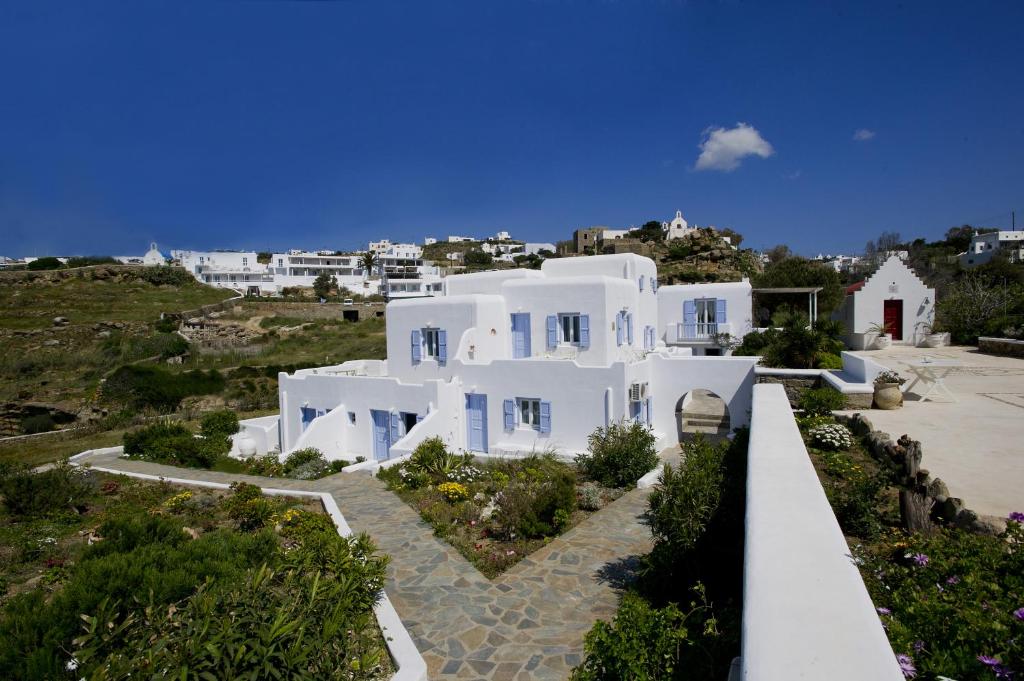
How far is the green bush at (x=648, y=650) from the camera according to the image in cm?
389

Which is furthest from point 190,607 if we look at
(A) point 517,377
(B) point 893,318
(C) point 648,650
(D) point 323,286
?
(D) point 323,286

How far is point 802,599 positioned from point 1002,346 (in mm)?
24655

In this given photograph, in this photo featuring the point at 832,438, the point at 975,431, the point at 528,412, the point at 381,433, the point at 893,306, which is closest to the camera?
the point at 832,438

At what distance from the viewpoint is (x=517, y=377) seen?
17625 mm

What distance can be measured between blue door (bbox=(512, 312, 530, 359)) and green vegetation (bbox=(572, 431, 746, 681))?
1131 cm

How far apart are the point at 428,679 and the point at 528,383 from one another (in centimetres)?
1222

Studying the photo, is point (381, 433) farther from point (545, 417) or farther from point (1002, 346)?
point (1002, 346)

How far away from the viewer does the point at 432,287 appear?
78.9 metres

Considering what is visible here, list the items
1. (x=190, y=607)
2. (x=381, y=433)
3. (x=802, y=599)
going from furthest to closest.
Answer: (x=381, y=433) → (x=190, y=607) → (x=802, y=599)

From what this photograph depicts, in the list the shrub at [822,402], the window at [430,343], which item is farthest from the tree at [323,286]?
the shrub at [822,402]

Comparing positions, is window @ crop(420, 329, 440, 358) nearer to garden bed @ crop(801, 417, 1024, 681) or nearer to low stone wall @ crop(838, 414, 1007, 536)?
low stone wall @ crop(838, 414, 1007, 536)

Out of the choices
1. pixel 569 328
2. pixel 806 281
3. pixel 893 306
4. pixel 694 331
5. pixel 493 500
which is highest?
pixel 806 281

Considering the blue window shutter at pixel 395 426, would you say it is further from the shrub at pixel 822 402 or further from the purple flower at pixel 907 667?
the purple flower at pixel 907 667

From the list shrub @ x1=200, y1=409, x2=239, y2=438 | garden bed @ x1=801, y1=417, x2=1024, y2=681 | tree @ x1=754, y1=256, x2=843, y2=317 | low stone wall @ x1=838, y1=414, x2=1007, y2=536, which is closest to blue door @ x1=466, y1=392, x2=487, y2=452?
shrub @ x1=200, y1=409, x2=239, y2=438
